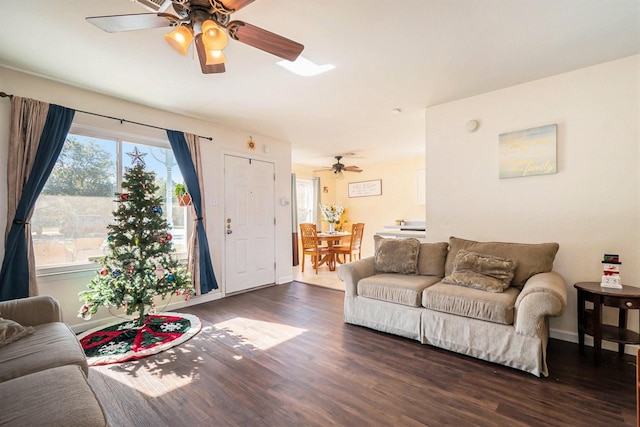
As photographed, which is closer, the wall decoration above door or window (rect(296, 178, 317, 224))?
the wall decoration above door

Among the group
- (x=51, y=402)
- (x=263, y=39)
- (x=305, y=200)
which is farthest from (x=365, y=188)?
(x=51, y=402)

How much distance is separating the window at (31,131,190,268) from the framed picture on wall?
530cm

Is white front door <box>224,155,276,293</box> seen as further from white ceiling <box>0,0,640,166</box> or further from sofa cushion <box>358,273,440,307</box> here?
sofa cushion <box>358,273,440,307</box>

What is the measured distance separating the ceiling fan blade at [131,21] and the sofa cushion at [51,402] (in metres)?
1.80

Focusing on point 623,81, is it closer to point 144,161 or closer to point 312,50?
point 312,50

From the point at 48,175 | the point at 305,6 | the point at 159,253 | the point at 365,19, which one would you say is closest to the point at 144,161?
the point at 48,175

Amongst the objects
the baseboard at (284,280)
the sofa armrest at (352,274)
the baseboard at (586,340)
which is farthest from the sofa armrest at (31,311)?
the baseboard at (586,340)

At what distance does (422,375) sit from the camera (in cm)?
212

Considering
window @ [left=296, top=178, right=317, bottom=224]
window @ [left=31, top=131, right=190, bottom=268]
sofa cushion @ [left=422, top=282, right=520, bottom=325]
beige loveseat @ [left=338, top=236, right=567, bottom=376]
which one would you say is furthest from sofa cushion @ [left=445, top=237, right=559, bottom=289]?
window @ [left=296, top=178, right=317, bottom=224]

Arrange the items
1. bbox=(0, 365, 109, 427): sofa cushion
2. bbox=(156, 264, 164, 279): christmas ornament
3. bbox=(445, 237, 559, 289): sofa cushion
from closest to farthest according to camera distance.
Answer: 1. bbox=(0, 365, 109, 427): sofa cushion
2. bbox=(445, 237, 559, 289): sofa cushion
3. bbox=(156, 264, 164, 279): christmas ornament

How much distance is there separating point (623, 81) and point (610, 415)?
2.65 meters

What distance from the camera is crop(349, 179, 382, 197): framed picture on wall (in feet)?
24.0

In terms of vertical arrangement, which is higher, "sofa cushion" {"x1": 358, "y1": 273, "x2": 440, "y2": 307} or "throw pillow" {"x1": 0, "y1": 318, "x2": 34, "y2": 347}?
"throw pillow" {"x1": 0, "y1": 318, "x2": 34, "y2": 347}

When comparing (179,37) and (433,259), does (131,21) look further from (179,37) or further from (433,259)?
(433,259)
